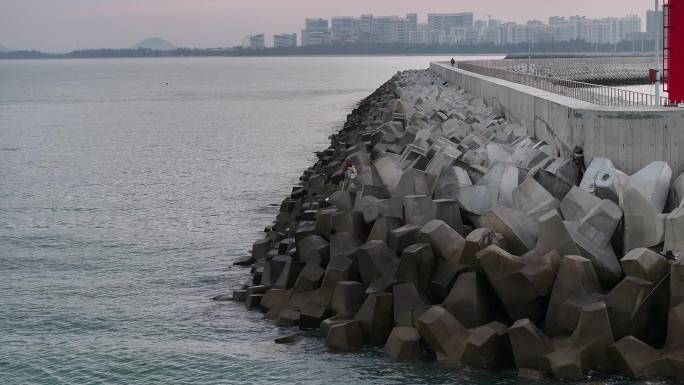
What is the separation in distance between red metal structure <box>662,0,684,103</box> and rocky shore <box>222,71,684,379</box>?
0.94 metres

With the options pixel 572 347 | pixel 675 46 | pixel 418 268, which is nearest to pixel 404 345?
pixel 418 268

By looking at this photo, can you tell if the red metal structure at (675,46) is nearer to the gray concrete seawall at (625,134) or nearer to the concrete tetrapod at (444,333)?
the gray concrete seawall at (625,134)

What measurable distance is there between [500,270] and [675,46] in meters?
3.36

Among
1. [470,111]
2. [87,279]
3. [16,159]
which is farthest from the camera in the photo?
[16,159]

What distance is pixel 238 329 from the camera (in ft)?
28.9

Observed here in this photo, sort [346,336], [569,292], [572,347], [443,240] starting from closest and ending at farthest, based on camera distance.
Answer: [572,347], [569,292], [346,336], [443,240]

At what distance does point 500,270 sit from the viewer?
7.59 m

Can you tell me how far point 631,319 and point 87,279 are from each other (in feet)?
20.0

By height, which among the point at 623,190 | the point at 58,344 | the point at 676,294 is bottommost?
the point at 58,344

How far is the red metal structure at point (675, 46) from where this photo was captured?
9586mm

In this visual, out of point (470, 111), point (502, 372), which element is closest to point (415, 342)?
point (502, 372)

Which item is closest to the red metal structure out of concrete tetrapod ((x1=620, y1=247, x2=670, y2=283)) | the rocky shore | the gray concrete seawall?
the gray concrete seawall

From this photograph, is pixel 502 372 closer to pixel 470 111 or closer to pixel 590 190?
pixel 590 190

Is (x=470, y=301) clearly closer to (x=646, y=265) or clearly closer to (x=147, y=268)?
(x=646, y=265)
